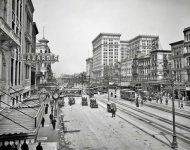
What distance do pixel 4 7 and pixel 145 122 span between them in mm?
21735

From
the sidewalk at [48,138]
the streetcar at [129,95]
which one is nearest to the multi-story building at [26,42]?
the sidewalk at [48,138]

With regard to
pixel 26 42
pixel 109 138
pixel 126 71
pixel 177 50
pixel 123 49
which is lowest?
pixel 109 138

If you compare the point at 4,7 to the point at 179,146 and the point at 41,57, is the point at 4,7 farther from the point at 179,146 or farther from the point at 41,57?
the point at 179,146

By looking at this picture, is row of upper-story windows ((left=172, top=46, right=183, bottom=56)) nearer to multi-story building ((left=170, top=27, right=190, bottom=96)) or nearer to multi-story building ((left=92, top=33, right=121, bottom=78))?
multi-story building ((left=170, top=27, right=190, bottom=96))

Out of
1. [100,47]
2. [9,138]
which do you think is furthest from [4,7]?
[100,47]

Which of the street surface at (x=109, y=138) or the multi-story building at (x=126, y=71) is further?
the multi-story building at (x=126, y=71)

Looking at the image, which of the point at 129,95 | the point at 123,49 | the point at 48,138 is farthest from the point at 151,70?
the point at 123,49

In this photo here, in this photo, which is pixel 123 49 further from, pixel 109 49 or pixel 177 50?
pixel 177 50

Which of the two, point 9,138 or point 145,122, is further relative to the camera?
point 145,122

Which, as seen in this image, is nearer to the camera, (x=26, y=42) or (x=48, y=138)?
(x=48, y=138)

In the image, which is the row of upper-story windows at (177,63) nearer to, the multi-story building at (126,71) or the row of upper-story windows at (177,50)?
the row of upper-story windows at (177,50)

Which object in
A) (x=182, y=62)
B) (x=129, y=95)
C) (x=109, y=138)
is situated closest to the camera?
(x=109, y=138)

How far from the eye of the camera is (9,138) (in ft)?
29.1

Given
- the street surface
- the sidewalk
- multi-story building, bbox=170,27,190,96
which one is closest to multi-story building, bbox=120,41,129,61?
multi-story building, bbox=170,27,190,96
